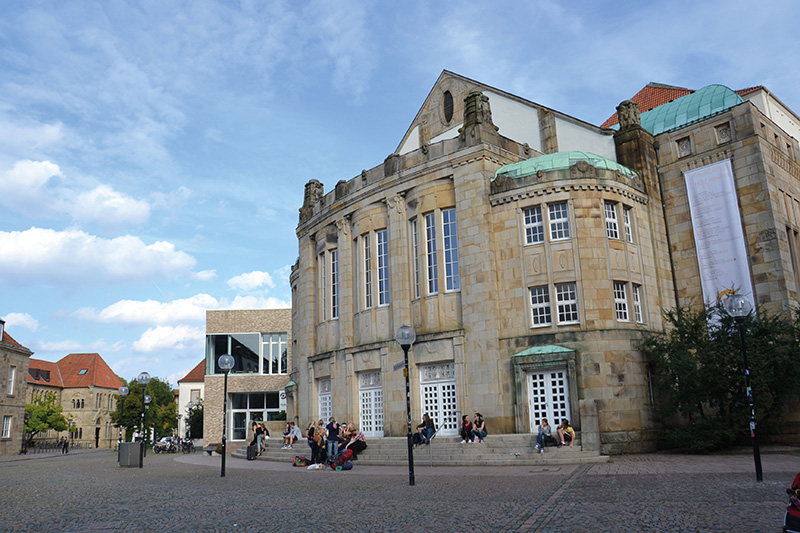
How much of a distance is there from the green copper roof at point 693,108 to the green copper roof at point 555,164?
6304mm

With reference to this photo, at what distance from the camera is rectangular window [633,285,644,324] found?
2789cm

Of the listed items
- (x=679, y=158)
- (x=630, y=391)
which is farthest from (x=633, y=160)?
(x=630, y=391)

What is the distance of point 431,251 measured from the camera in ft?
102

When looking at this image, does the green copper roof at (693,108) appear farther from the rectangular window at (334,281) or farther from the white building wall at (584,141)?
the rectangular window at (334,281)

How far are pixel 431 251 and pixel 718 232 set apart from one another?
43.7ft

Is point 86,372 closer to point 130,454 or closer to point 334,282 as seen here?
point 334,282

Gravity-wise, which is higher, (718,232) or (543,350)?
(718,232)

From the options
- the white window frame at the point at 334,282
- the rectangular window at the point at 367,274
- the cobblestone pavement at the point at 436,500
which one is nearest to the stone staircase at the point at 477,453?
the cobblestone pavement at the point at 436,500

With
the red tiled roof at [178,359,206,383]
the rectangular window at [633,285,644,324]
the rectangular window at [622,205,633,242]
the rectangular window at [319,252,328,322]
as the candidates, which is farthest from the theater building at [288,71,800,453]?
the red tiled roof at [178,359,206,383]

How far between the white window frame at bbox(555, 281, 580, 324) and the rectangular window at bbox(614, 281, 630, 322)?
170 centimetres

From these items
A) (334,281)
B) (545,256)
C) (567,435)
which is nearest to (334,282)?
(334,281)

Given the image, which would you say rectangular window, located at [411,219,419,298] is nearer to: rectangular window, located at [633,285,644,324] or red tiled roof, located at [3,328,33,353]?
rectangular window, located at [633,285,644,324]

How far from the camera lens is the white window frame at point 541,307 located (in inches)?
1075

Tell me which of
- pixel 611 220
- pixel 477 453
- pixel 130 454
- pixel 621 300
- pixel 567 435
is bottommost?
pixel 477 453
